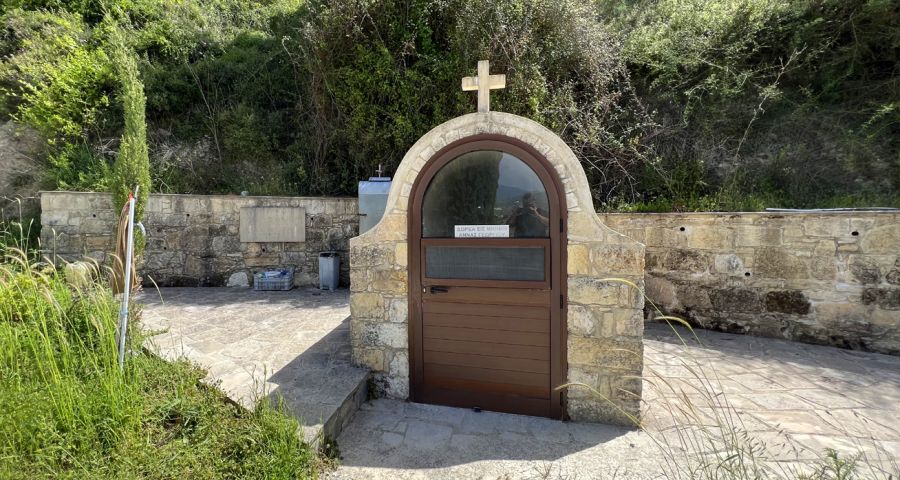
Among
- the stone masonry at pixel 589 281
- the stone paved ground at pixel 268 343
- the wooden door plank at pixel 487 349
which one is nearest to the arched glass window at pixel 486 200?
the stone masonry at pixel 589 281

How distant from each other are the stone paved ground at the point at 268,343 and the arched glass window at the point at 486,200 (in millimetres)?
1506

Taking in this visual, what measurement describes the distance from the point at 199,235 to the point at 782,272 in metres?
8.76

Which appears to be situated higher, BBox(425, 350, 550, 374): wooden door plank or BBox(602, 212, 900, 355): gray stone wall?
BBox(602, 212, 900, 355): gray stone wall

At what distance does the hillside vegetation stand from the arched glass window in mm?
3122

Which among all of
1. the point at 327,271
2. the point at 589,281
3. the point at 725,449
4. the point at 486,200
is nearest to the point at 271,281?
the point at 327,271

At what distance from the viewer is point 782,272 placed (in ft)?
13.6

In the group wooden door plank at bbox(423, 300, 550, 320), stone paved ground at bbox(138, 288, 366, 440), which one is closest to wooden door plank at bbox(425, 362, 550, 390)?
wooden door plank at bbox(423, 300, 550, 320)

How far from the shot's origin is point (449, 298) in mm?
2906

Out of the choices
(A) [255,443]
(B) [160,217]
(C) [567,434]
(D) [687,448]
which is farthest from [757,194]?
(B) [160,217]

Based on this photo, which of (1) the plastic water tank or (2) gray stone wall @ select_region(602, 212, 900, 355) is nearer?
(2) gray stone wall @ select_region(602, 212, 900, 355)

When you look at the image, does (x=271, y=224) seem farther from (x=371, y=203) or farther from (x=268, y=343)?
(x=268, y=343)

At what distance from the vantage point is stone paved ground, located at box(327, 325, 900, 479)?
2.24m

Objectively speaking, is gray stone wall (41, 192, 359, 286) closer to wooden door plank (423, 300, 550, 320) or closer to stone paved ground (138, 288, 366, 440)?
stone paved ground (138, 288, 366, 440)

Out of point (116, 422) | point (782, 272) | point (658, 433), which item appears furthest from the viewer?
point (782, 272)
